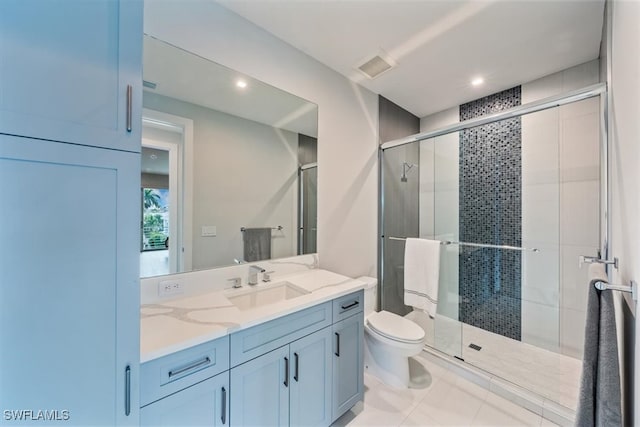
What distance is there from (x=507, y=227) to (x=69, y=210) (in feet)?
10.2

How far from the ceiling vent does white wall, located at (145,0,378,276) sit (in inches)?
7.7

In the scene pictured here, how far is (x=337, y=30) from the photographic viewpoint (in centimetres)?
171

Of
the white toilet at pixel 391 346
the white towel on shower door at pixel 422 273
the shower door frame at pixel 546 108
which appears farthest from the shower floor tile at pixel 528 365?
the shower door frame at pixel 546 108

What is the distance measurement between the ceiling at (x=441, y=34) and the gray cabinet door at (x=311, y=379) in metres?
1.96

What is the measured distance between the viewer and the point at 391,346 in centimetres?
185

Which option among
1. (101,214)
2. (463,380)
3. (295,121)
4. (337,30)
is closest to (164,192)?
(101,214)

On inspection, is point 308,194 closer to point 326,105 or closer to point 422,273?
point 326,105

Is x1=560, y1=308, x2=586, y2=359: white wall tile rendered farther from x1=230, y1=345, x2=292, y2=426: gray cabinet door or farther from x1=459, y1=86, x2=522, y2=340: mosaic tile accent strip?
x1=230, y1=345, x2=292, y2=426: gray cabinet door

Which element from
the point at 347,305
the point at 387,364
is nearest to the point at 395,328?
the point at 387,364

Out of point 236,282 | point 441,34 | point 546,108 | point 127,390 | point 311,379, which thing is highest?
point 441,34

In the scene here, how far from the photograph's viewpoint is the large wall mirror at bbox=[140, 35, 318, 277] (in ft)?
4.46

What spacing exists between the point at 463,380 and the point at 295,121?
247cm

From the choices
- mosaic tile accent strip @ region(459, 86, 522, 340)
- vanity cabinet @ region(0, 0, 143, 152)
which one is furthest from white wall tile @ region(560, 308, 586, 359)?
vanity cabinet @ region(0, 0, 143, 152)

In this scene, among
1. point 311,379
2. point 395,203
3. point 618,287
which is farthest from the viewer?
point 395,203
